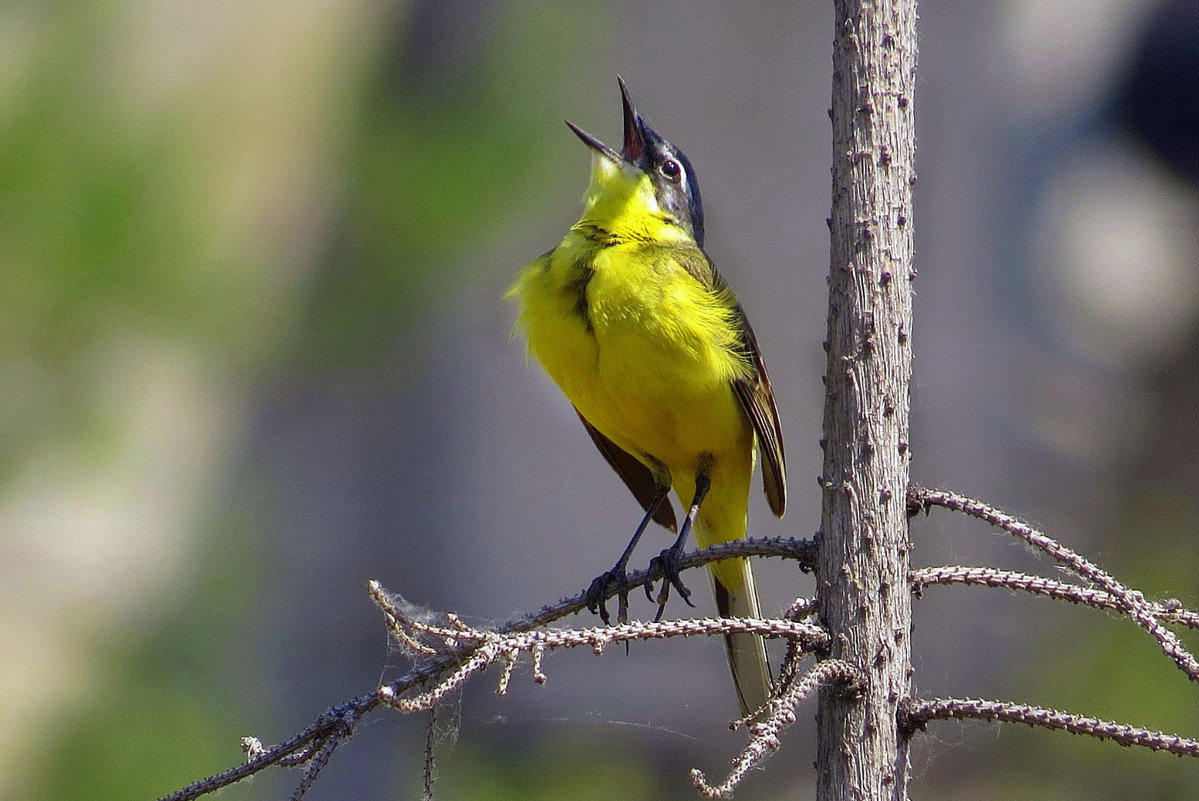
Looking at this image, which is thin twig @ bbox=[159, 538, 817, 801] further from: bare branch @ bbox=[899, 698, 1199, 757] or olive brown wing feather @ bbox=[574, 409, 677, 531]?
olive brown wing feather @ bbox=[574, 409, 677, 531]

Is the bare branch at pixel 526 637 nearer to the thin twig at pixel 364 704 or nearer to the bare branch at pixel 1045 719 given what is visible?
the thin twig at pixel 364 704

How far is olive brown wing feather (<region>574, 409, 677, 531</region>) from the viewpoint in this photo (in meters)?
3.51

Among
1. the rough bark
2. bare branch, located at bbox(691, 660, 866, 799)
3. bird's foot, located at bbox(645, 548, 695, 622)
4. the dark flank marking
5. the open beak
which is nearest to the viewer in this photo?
bare branch, located at bbox(691, 660, 866, 799)

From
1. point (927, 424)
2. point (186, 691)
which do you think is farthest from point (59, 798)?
point (927, 424)

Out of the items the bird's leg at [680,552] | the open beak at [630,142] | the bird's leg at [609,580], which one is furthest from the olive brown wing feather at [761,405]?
the open beak at [630,142]

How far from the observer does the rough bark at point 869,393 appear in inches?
70.0

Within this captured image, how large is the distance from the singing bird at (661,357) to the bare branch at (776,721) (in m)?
0.91

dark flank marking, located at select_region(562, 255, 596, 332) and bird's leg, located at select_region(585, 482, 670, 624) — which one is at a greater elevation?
dark flank marking, located at select_region(562, 255, 596, 332)

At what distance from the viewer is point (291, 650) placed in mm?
6535

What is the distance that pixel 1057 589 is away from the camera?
169 centimetres

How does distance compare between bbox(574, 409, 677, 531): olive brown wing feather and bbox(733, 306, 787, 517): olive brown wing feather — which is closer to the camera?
bbox(733, 306, 787, 517): olive brown wing feather

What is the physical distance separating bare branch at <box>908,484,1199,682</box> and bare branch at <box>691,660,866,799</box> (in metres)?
0.27

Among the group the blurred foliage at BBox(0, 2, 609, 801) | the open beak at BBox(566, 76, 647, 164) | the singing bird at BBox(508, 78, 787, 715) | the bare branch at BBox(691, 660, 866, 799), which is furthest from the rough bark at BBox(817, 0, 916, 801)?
the blurred foliage at BBox(0, 2, 609, 801)

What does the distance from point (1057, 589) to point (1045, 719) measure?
17 centimetres
